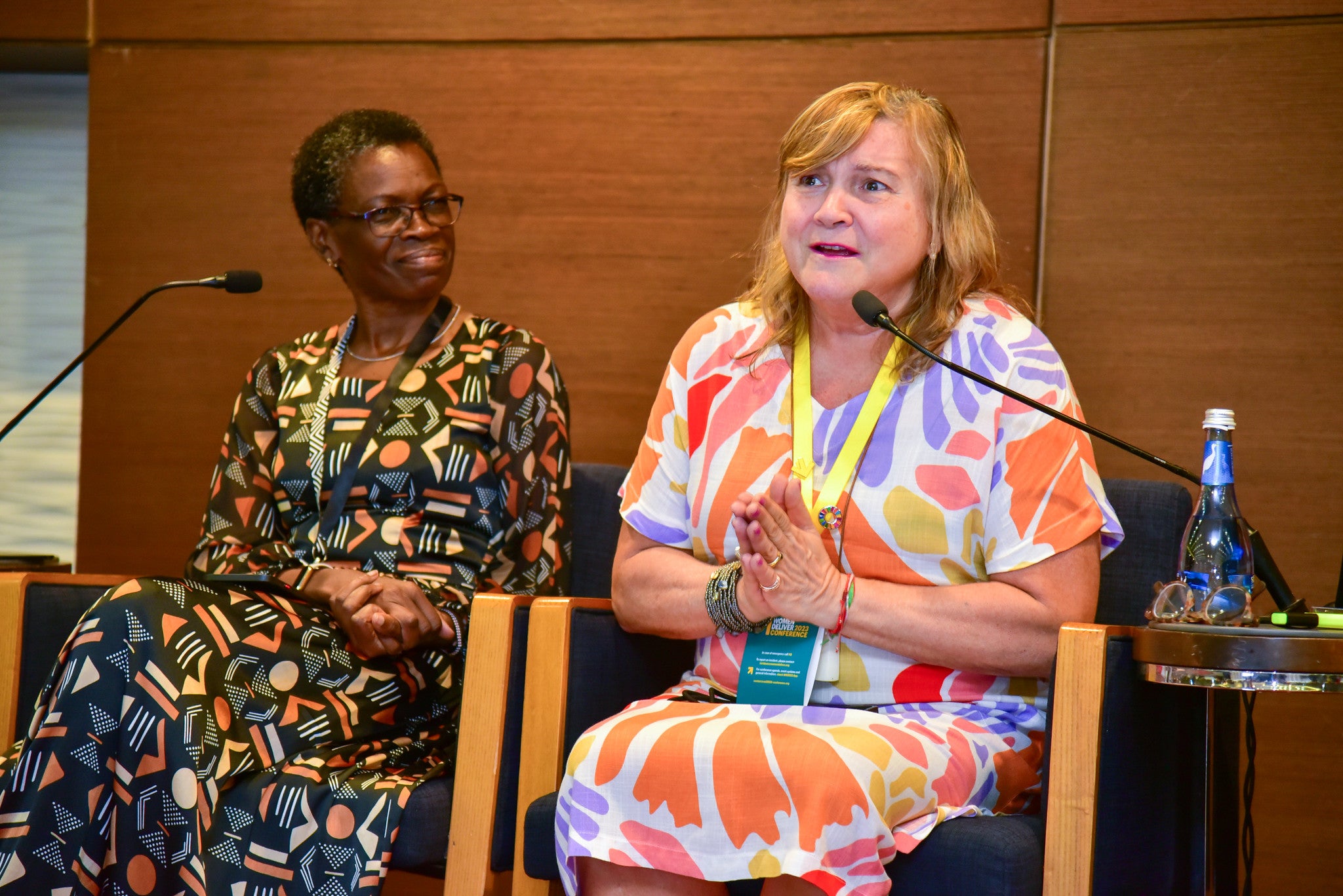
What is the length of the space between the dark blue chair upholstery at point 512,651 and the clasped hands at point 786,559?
1.38 feet

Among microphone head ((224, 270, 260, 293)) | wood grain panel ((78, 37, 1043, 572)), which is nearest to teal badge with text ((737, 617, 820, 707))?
microphone head ((224, 270, 260, 293))

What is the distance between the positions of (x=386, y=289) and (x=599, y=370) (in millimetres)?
717

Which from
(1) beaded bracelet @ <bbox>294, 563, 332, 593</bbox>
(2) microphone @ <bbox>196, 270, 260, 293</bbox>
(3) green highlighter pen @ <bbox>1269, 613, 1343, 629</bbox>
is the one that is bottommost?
(1) beaded bracelet @ <bbox>294, 563, 332, 593</bbox>

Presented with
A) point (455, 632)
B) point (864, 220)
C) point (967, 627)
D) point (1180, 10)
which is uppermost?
Result: point (1180, 10)

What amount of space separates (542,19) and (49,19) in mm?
1346

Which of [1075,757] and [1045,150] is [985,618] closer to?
[1075,757]

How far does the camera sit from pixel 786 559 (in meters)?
1.90

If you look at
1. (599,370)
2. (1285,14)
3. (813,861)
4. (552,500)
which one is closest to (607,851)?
(813,861)

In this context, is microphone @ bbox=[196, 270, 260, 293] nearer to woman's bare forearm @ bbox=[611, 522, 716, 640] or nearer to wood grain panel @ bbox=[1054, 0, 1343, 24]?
woman's bare forearm @ bbox=[611, 522, 716, 640]

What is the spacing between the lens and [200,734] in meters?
2.03

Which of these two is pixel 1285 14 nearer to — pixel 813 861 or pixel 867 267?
pixel 867 267

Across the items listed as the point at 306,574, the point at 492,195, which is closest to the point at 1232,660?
the point at 306,574

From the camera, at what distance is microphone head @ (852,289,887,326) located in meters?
1.92

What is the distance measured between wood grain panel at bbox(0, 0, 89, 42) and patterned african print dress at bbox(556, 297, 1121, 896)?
2250 millimetres
